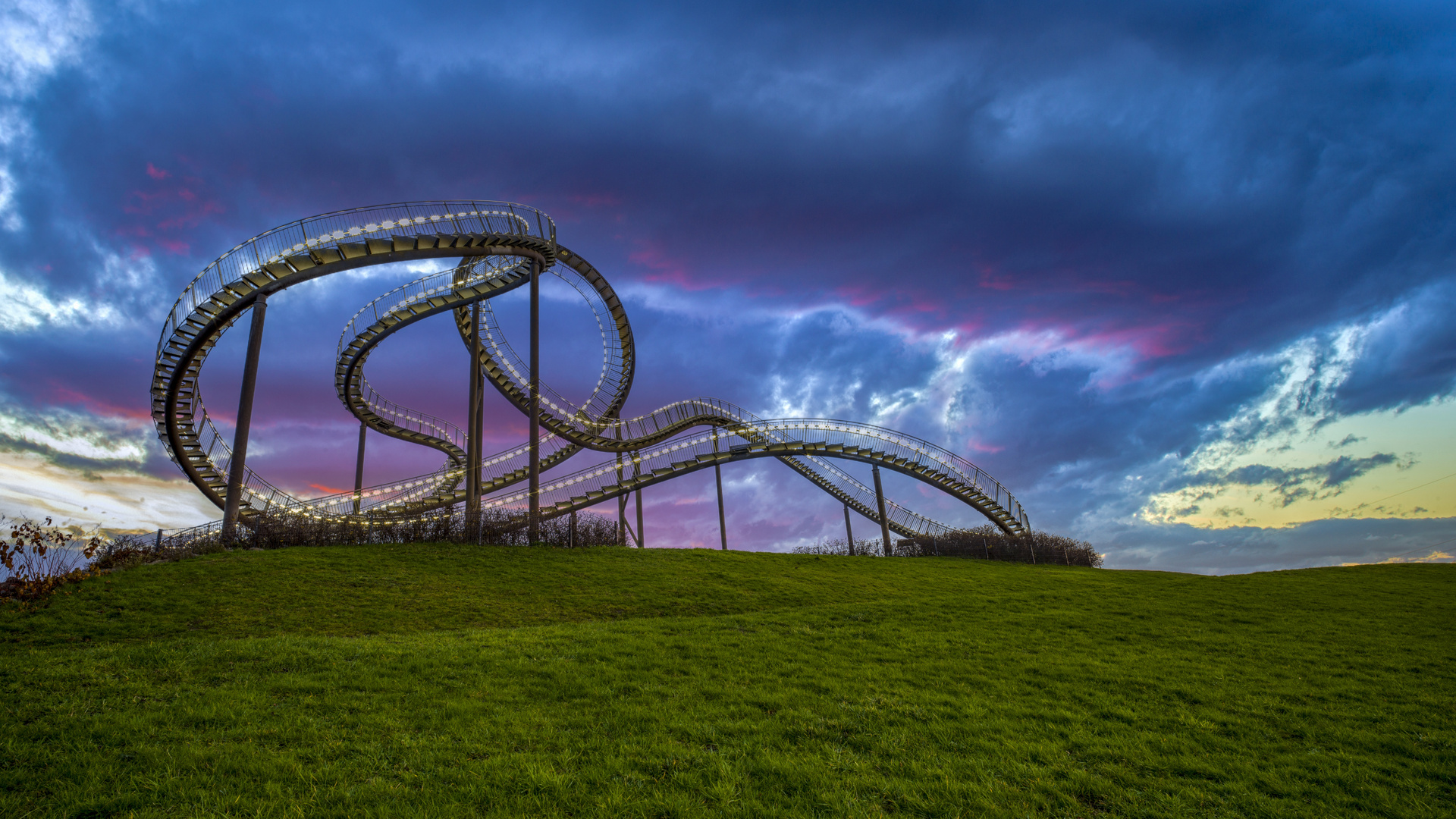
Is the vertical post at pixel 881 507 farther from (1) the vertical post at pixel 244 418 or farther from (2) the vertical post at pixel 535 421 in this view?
(1) the vertical post at pixel 244 418

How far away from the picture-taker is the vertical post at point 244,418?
21.3 meters

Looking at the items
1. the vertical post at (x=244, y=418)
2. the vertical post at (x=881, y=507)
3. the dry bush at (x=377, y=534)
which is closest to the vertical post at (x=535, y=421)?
the dry bush at (x=377, y=534)

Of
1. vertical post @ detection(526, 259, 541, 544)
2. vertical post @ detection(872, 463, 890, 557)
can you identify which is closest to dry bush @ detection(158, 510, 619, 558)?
vertical post @ detection(526, 259, 541, 544)

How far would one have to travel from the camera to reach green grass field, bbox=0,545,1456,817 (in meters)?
5.89

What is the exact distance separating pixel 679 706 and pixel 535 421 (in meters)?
19.7

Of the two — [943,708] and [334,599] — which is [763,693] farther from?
[334,599]

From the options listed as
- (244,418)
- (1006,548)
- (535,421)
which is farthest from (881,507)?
(244,418)

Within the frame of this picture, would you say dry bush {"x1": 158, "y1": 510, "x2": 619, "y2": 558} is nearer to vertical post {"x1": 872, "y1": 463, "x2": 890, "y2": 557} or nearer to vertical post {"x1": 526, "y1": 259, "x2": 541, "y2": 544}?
vertical post {"x1": 526, "y1": 259, "x2": 541, "y2": 544}

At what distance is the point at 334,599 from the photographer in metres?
14.5

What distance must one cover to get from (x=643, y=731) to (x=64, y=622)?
12657 millimetres

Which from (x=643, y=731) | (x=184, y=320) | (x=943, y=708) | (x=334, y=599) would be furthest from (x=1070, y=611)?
(x=184, y=320)

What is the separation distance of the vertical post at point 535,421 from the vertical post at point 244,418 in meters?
9.03

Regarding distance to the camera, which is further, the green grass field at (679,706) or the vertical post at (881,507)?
the vertical post at (881,507)

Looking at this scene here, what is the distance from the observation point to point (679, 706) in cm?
809
